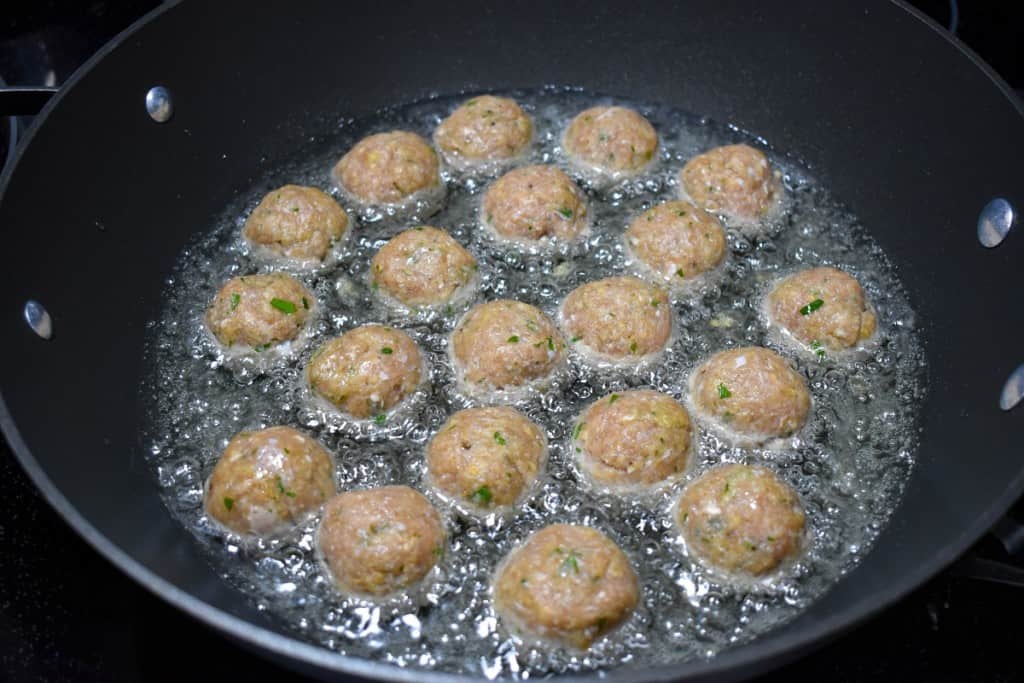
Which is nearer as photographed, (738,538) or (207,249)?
(738,538)

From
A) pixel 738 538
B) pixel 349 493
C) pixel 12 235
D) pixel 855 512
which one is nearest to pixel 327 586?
pixel 349 493

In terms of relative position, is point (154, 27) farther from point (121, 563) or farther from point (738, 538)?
point (738, 538)

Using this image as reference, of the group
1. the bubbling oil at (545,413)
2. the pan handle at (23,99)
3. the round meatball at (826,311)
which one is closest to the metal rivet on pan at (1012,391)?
the bubbling oil at (545,413)

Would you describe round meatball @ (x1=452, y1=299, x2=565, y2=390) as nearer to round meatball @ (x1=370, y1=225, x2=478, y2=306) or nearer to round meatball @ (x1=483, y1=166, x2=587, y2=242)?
round meatball @ (x1=370, y1=225, x2=478, y2=306)

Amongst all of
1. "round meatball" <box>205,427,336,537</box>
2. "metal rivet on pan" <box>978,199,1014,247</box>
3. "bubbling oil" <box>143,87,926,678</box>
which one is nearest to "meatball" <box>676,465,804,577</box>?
"bubbling oil" <box>143,87,926,678</box>

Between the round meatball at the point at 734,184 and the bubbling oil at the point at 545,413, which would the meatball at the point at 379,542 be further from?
the round meatball at the point at 734,184

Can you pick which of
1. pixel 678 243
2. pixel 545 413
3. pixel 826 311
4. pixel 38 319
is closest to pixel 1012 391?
pixel 826 311
